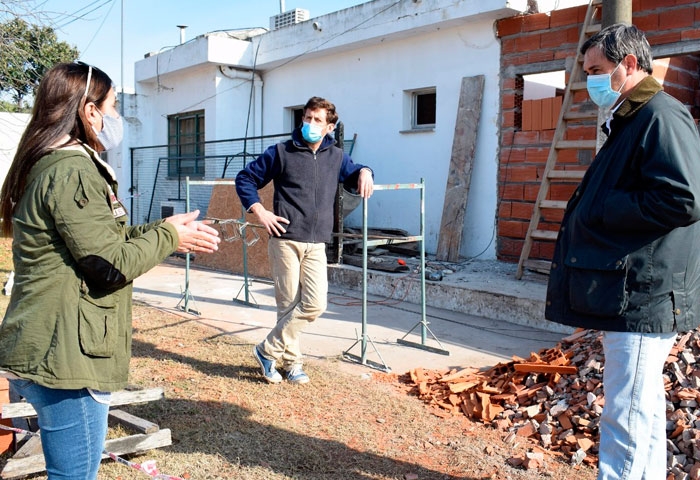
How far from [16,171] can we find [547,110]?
8149mm

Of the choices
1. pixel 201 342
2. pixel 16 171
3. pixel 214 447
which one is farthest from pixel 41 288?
pixel 201 342

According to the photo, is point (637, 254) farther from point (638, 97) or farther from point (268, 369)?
point (268, 369)

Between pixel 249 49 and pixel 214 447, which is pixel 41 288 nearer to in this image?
pixel 214 447

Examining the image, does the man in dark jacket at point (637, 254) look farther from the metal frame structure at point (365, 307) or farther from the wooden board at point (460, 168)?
the wooden board at point (460, 168)

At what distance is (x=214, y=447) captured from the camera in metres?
3.85

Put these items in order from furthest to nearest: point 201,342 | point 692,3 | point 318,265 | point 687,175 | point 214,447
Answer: point 692,3 → point 201,342 → point 318,265 → point 214,447 → point 687,175

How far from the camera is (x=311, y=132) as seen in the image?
4781 mm

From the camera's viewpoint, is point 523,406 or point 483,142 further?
point 483,142

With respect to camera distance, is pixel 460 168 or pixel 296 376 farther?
pixel 460 168

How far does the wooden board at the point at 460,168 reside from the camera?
998cm

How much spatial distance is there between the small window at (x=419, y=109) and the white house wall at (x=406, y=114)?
0.10m

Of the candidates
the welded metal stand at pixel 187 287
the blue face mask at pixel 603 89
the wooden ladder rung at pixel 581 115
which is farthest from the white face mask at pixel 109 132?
the wooden ladder rung at pixel 581 115

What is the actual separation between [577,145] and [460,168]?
249 centimetres

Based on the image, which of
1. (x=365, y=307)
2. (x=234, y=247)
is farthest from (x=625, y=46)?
(x=234, y=247)
